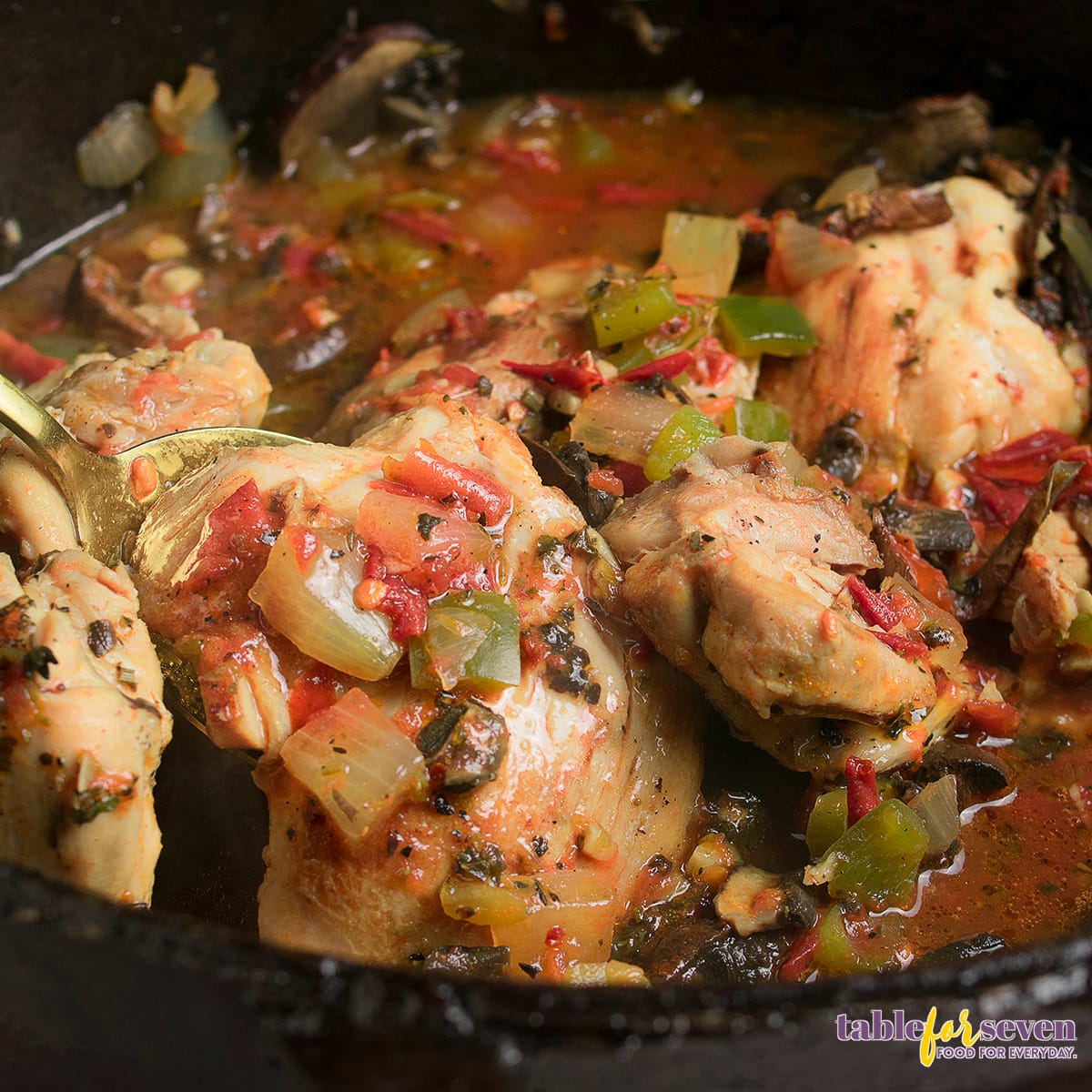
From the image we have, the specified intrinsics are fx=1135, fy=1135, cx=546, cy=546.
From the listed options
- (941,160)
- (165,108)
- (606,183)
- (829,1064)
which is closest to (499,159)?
(606,183)

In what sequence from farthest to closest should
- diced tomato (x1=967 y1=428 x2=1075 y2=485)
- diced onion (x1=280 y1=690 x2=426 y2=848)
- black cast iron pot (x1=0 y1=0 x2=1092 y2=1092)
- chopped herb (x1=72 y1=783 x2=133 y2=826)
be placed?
diced tomato (x1=967 y1=428 x2=1075 y2=485), diced onion (x1=280 y1=690 x2=426 y2=848), chopped herb (x1=72 y1=783 x2=133 y2=826), black cast iron pot (x1=0 y1=0 x2=1092 y2=1092)

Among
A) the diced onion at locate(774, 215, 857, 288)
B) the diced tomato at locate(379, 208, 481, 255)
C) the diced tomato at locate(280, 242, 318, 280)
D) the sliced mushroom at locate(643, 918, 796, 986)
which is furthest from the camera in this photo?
the diced tomato at locate(379, 208, 481, 255)

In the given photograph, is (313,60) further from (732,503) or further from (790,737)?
(790,737)

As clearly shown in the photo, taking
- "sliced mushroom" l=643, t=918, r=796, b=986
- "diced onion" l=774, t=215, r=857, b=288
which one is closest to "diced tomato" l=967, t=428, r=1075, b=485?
"diced onion" l=774, t=215, r=857, b=288

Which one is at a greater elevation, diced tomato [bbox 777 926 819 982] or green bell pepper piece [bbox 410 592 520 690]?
green bell pepper piece [bbox 410 592 520 690]

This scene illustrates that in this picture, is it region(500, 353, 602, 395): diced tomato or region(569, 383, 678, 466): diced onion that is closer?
region(569, 383, 678, 466): diced onion

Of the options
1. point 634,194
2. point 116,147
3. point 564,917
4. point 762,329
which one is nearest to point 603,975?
point 564,917
